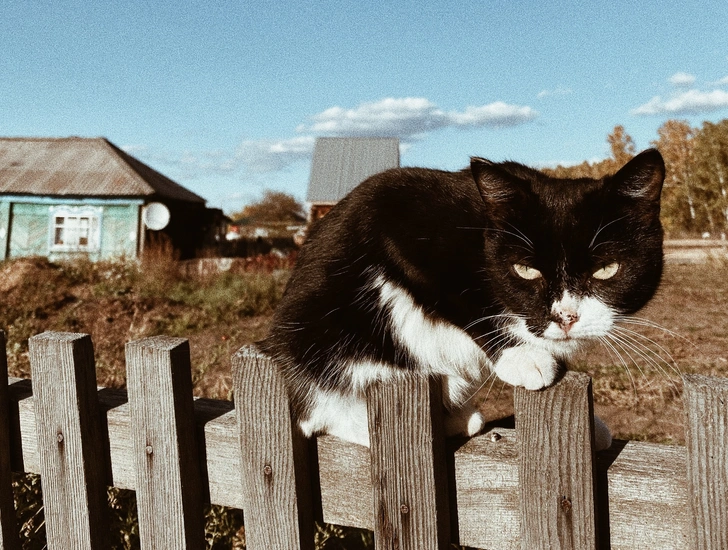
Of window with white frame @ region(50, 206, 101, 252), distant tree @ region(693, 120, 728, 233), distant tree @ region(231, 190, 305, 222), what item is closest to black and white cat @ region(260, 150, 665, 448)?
window with white frame @ region(50, 206, 101, 252)

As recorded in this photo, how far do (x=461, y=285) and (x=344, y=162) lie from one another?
17.2 meters

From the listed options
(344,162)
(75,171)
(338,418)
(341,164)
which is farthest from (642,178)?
(344,162)

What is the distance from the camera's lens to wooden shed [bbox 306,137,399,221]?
17.2 meters

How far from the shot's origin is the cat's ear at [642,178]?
138 cm

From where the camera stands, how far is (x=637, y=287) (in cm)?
153

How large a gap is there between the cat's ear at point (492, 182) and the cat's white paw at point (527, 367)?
38 centimetres

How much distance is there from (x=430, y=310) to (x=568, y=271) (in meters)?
0.37

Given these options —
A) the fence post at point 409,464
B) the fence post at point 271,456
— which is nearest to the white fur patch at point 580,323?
the fence post at point 409,464

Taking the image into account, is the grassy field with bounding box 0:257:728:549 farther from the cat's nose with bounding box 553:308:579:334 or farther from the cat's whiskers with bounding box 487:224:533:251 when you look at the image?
the cat's whiskers with bounding box 487:224:533:251

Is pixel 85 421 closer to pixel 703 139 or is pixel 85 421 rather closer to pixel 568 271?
pixel 568 271

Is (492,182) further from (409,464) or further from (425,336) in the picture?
(409,464)

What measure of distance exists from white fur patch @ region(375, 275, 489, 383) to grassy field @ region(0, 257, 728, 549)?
1.19 feet

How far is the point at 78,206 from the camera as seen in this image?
48.1 ft

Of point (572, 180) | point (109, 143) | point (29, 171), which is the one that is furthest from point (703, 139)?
point (572, 180)
